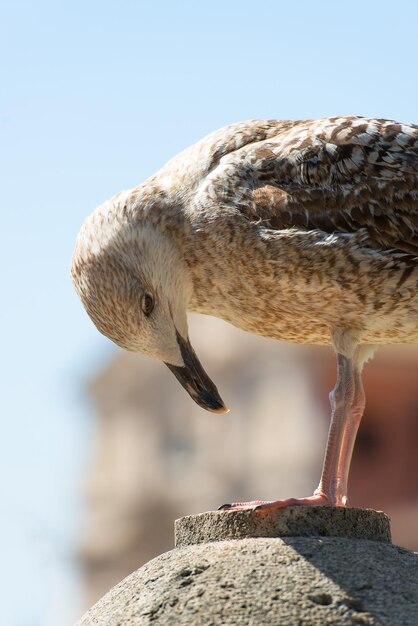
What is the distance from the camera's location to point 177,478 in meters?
49.0

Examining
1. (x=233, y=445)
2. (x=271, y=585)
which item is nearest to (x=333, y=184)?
(x=271, y=585)

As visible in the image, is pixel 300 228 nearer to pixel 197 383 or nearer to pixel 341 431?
pixel 197 383

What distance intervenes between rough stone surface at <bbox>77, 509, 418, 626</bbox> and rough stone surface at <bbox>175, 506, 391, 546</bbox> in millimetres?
13

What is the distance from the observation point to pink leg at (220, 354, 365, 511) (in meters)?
8.42

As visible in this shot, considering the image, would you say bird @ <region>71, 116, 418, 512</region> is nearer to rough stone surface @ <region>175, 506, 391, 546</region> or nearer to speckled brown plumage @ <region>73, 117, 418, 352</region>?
speckled brown plumage @ <region>73, 117, 418, 352</region>

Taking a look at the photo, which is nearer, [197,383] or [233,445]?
[197,383]

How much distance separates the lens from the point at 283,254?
855cm

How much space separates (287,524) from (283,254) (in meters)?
2.03

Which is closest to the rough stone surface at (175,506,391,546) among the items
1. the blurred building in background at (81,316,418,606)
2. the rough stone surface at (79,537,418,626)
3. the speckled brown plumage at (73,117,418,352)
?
the rough stone surface at (79,537,418,626)

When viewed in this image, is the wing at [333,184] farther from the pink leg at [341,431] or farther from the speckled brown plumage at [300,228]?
the pink leg at [341,431]

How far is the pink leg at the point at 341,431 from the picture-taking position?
8.42 metres

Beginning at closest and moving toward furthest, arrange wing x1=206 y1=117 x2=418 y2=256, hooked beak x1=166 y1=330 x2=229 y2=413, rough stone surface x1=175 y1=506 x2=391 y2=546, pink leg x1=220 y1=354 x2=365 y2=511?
rough stone surface x1=175 y1=506 x2=391 y2=546, pink leg x1=220 y1=354 x2=365 y2=511, wing x1=206 y1=117 x2=418 y2=256, hooked beak x1=166 y1=330 x2=229 y2=413

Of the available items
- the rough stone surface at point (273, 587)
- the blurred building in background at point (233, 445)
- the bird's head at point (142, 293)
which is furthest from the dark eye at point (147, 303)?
the blurred building in background at point (233, 445)

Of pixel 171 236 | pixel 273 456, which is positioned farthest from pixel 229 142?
pixel 273 456
